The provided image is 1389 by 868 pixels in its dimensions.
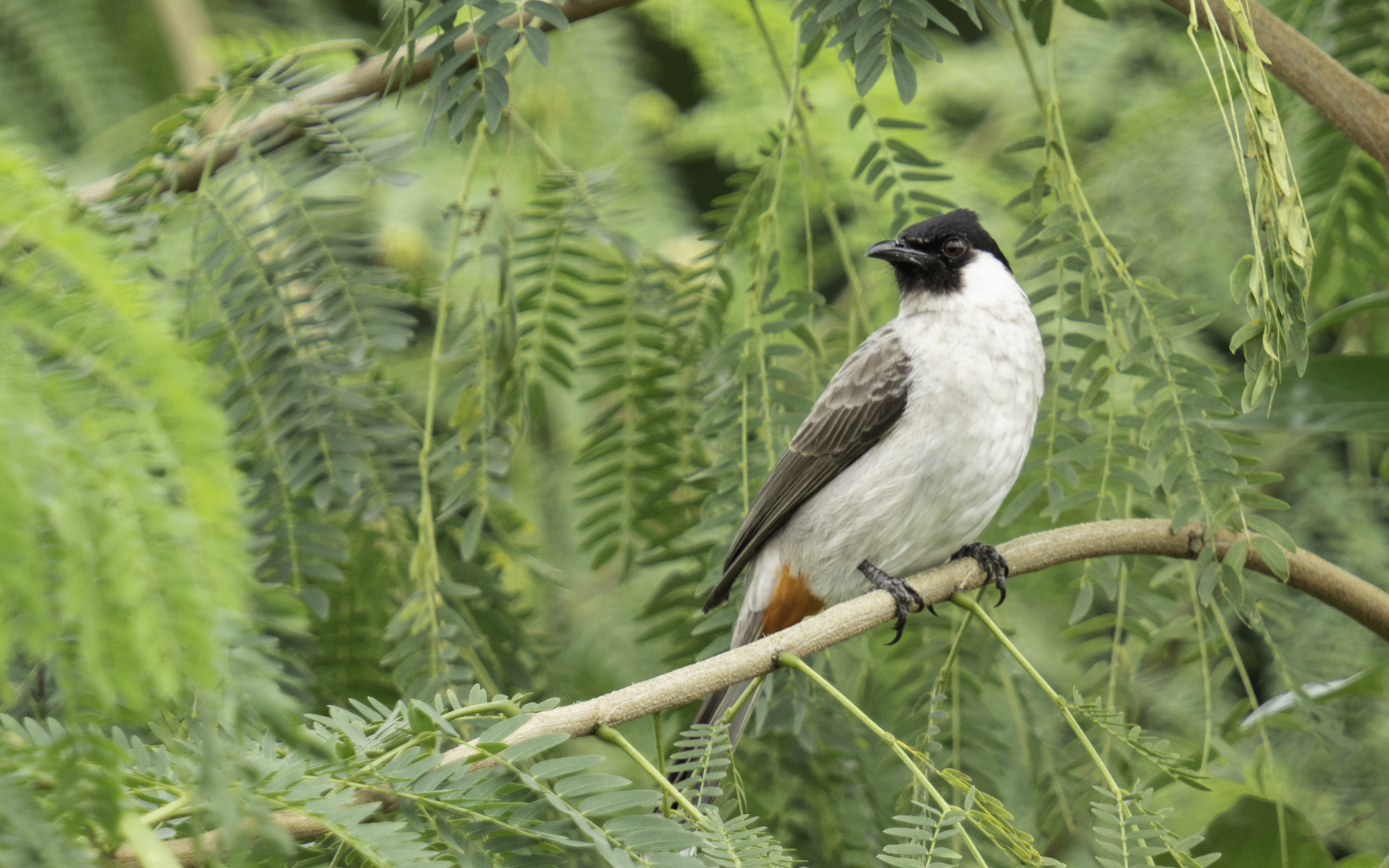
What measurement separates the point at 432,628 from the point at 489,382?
45 cm

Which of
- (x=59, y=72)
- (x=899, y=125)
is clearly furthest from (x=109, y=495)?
(x=59, y=72)

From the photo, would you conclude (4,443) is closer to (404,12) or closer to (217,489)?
(217,489)

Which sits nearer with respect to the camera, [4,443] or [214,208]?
[4,443]

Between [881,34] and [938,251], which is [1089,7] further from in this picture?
[938,251]

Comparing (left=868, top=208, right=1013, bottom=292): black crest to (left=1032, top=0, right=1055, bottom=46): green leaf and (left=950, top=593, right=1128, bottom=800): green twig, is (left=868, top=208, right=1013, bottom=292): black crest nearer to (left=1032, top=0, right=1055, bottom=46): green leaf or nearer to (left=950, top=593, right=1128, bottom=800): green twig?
(left=1032, top=0, right=1055, bottom=46): green leaf

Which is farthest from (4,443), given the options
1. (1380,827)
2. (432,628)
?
(1380,827)

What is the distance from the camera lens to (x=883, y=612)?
5.64ft

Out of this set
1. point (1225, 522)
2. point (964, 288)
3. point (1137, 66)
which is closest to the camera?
point (1225, 522)

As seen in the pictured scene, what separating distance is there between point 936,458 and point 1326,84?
110 cm

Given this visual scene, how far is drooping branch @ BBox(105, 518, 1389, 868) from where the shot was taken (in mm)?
1337

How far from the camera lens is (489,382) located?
6.68 ft

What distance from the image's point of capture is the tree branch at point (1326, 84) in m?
1.70

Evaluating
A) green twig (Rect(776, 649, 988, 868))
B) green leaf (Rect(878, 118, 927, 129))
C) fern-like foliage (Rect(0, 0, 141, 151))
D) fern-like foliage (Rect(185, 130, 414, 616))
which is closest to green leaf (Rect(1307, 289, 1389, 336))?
green leaf (Rect(878, 118, 927, 129))

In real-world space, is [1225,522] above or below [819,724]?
above
